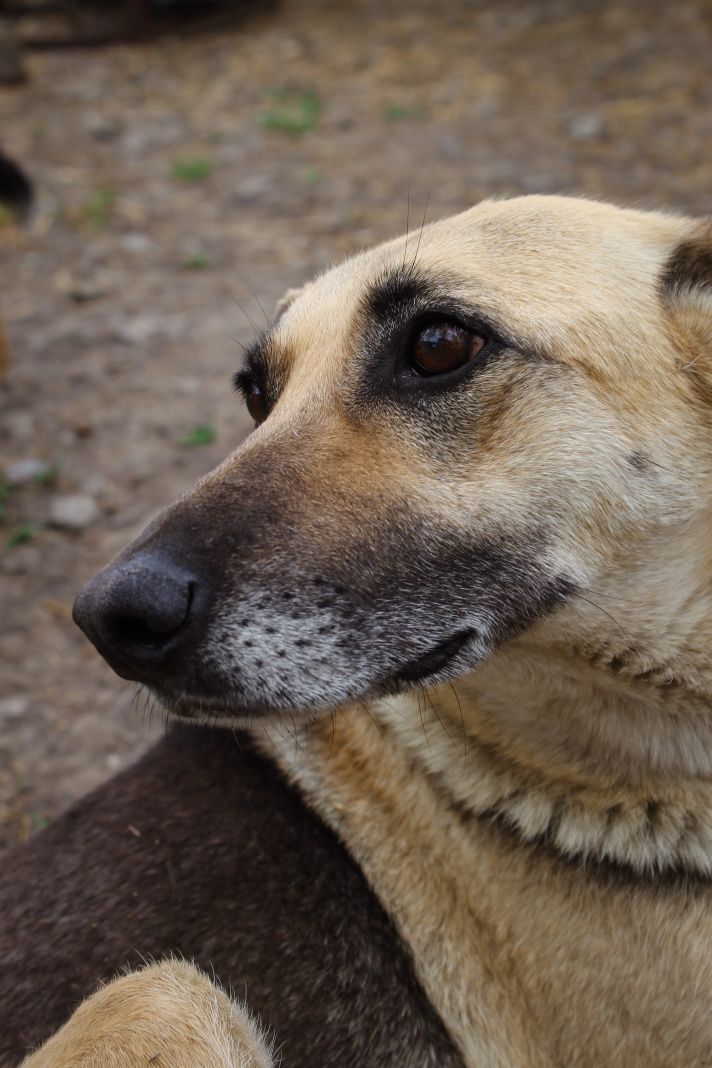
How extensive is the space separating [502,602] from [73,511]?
3131 mm

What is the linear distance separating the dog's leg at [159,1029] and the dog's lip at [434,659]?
81 cm

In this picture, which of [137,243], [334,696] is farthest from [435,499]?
[137,243]

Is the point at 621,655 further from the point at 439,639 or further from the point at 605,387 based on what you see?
the point at 605,387

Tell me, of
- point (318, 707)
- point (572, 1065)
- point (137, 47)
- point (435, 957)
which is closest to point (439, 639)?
point (318, 707)

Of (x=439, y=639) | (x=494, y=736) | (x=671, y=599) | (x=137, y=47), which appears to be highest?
(x=137, y=47)

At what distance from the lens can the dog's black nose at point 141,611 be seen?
1.95 m

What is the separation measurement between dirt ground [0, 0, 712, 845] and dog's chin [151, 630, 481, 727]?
5.97 ft

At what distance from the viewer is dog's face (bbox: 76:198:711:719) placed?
201 cm

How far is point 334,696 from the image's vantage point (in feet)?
6.89

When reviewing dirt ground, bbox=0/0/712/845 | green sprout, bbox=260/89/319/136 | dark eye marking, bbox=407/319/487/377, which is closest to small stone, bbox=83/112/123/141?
dirt ground, bbox=0/0/712/845

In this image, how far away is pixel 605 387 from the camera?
2148mm

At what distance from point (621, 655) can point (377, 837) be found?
76 cm

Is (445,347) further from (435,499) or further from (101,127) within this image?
(101,127)

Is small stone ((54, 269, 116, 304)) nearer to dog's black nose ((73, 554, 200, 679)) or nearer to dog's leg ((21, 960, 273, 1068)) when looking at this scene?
dog's black nose ((73, 554, 200, 679))
